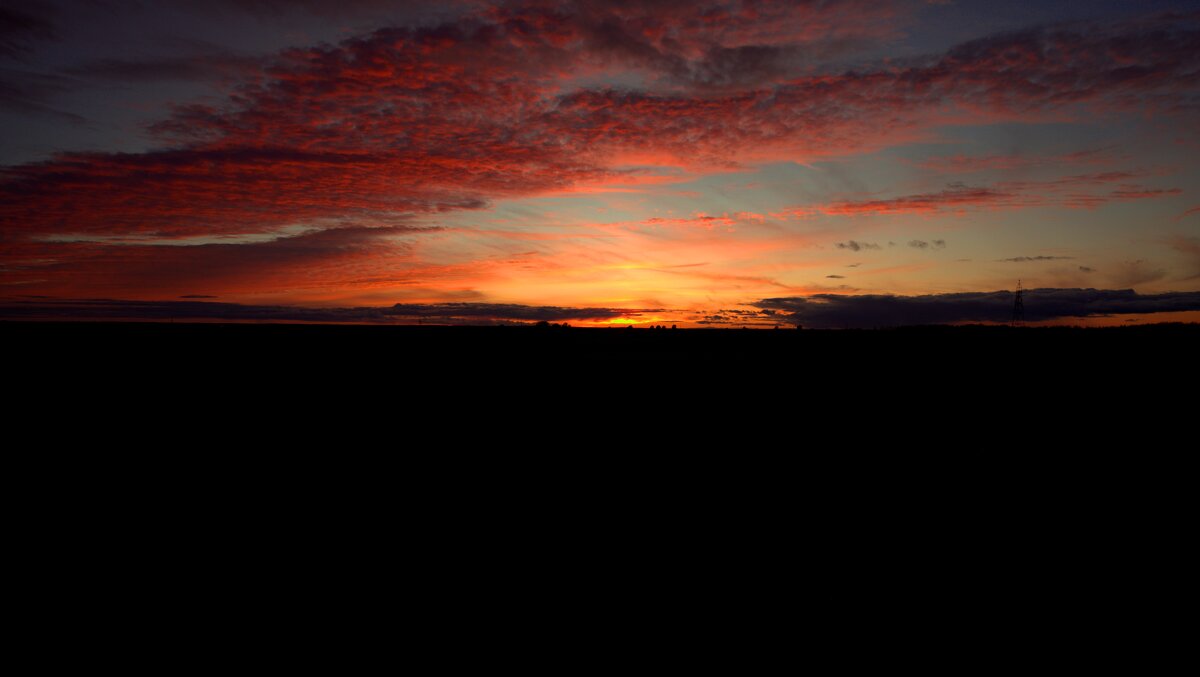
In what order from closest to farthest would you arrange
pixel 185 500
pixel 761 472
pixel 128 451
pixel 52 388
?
pixel 185 500 < pixel 761 472 < pixel 128 451 < pixel 52 388

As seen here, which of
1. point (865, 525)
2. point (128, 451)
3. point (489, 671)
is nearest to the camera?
point (489, 671)

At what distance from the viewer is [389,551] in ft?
32.9

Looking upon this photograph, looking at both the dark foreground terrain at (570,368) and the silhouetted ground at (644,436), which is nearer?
the silhouetted ground at (644,436)

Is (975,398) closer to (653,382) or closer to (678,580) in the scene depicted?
(653,382)

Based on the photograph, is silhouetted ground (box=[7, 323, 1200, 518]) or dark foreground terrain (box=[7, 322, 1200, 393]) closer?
silhouetted ground (box=[7, 323, 1200, 518])

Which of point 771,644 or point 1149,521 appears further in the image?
point 1149,521

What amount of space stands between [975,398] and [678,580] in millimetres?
20998

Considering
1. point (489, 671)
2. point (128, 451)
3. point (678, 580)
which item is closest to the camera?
point (489, 671)

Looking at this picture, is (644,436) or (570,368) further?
(570,368)

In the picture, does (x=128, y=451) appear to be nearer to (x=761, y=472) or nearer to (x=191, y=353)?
(x=761, y=472)

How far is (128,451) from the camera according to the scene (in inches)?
647

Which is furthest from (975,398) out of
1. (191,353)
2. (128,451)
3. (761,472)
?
(191,353)

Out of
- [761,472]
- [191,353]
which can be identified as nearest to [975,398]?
[761,472]

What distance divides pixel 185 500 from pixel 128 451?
18.0ft
